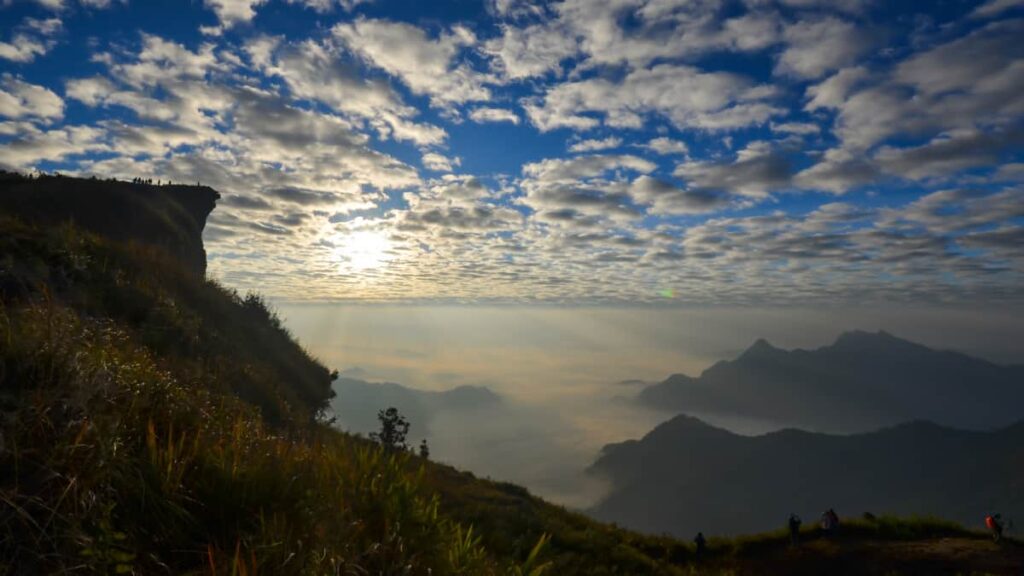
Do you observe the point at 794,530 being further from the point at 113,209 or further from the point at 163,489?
the point at 113,209

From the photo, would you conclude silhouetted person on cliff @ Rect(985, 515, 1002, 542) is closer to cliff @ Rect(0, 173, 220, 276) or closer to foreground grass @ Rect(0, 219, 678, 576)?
foreground grass @ Rect(0, 219, 678, 576)

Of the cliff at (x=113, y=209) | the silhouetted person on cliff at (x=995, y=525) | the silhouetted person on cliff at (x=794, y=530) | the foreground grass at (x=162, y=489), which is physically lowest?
the silhouetted person on cliff at (x=794, y=530)

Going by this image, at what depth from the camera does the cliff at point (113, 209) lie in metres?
29.4

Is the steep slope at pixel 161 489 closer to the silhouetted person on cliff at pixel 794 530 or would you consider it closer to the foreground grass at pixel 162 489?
the foreground grass at pixel 162 489

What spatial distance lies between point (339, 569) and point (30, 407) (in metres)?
2.56

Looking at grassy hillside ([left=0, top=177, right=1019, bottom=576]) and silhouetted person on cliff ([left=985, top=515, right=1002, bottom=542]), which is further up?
grassy hillside ([left=0, top=177, right=1019, bottom=576])

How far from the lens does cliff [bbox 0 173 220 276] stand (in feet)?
96.4

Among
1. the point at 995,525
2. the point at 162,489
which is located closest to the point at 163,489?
the point at 162,489

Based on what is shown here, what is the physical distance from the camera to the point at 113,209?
32.9 meters

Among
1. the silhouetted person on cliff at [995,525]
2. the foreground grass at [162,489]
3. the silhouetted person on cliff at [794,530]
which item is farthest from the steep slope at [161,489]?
the silhouetted person on cliff at [995,525]

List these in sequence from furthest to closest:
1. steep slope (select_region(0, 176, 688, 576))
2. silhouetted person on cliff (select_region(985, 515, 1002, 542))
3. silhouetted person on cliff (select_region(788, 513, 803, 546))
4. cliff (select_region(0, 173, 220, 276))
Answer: cliff (select_region(0, 173, 220, 276)), silhouetted person on cliff (select_region(788, 513, 803, 546)), silhouetted person on cliff (select_region(985, 515, 1002, 542)), steep slope (select_region(0, 176, 688, 576))

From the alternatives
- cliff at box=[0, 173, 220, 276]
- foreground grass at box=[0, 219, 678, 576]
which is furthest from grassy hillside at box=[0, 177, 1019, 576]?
cliff at box=[0, 173, 220, 276]

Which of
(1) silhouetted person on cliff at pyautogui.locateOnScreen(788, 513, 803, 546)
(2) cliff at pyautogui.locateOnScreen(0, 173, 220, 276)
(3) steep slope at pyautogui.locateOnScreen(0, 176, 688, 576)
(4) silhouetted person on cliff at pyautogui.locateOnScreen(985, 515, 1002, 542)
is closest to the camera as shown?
(3) steep slope at pyautogui.locateOnScreen(0, 176, 688, 576)

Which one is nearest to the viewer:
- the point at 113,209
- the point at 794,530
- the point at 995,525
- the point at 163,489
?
the point at 163,489
